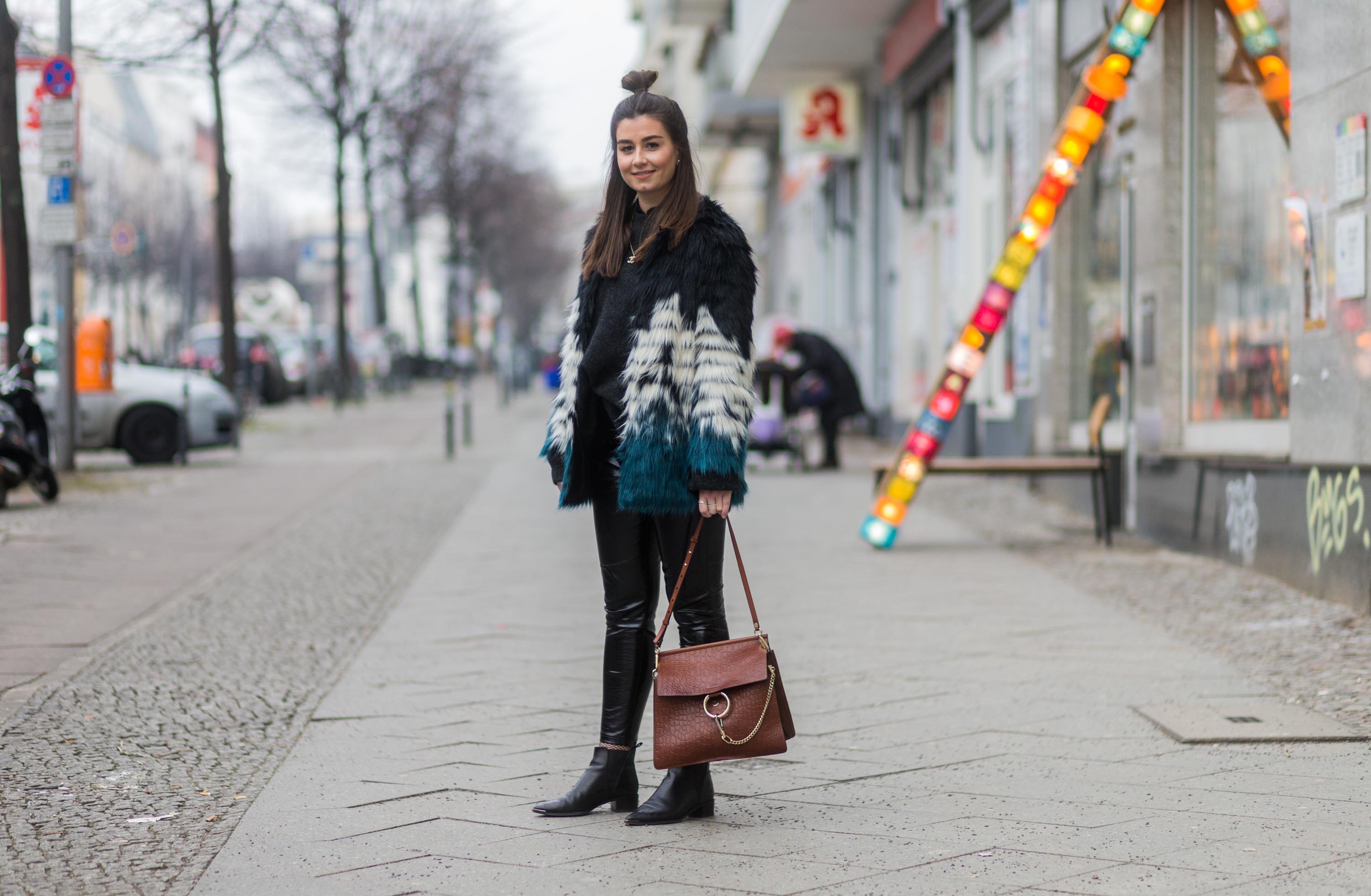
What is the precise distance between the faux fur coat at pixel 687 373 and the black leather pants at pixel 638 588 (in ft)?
0.39

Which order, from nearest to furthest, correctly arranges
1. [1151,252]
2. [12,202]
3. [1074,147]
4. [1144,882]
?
[1144,882], [1074,147], [1151,252], [12,202]

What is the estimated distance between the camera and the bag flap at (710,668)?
383 centimetres

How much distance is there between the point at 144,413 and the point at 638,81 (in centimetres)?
1370

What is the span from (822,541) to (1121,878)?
21.7ft

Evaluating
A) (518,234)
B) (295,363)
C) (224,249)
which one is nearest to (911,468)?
(224,249)

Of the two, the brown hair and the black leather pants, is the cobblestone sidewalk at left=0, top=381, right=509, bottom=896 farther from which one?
the brown hair

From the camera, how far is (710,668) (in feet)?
12.6

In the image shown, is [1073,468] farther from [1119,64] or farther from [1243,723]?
[1243,723]

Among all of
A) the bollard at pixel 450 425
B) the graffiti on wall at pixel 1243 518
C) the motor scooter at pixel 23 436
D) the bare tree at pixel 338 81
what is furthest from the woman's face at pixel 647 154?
the bare tree at pixel 338 81

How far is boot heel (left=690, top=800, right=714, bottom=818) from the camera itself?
4.07 m

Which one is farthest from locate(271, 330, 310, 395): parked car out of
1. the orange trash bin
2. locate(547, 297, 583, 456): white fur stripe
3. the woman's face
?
the woman's face

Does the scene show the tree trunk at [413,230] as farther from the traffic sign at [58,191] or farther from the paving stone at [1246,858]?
the paving stone at [1246,858]

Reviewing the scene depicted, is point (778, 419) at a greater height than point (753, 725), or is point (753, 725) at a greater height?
point (778, 419)

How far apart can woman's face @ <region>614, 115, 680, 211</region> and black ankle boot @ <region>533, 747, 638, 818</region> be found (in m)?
1.42
